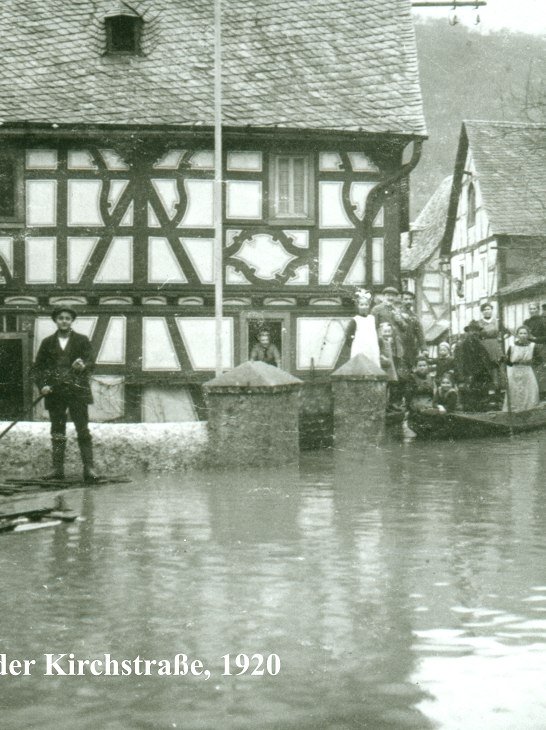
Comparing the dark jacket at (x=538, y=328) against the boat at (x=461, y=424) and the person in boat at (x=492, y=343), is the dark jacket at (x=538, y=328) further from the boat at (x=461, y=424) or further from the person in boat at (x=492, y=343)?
the boat at (x=461, y=424)

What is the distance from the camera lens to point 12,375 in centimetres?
2183

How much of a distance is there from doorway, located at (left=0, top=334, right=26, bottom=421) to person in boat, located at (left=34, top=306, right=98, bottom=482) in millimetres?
7578

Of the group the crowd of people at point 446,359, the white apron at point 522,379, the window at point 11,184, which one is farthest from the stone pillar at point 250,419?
the white apron at point 522,379

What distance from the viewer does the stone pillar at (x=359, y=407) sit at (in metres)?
17.8

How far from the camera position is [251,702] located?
4926 mm

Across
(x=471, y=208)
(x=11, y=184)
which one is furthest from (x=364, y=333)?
(x=471, y=208)

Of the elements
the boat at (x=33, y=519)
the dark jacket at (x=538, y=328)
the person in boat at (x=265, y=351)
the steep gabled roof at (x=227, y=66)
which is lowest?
the boat at (x=33, y=519)

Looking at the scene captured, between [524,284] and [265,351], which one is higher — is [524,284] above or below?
above

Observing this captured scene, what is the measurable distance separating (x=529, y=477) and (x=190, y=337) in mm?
9350

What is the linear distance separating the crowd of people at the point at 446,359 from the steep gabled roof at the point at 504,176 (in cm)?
1392

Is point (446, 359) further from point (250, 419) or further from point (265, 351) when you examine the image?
point (250, 419)

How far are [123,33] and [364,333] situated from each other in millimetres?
7218

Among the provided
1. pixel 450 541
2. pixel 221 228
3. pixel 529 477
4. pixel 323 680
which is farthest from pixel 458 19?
pixel 323 680

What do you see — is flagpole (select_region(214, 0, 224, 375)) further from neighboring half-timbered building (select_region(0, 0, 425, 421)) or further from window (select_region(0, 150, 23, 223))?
window (select_region(0, 150, 23, 223))
